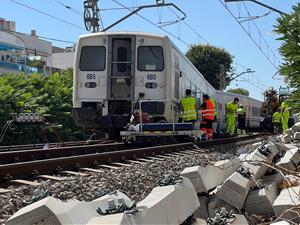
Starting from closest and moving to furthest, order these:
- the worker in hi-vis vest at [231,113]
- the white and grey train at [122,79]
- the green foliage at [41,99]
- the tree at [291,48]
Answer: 1. the tree at [291,48]
2. the white and grey train at [122,79]
3. the green foliage at [41,99]
4. the worker in hi-vis vest at [231,113]

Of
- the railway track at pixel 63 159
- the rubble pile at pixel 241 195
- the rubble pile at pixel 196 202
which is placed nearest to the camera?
the rubble pile at pixel 196 202

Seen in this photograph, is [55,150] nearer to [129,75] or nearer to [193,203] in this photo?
[129,75]

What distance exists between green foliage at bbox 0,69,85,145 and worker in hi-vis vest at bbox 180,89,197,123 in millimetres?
4937

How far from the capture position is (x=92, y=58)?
14.8m

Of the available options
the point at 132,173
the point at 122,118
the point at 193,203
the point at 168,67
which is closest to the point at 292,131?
the point at 168,67

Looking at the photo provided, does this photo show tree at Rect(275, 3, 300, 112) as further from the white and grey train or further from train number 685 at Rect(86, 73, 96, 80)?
train number 685 at Rect(86, 73, 96, 80)

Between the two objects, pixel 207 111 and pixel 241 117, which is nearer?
pixel 207 111

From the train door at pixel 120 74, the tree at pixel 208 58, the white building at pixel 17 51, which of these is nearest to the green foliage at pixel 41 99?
the train door at pixel 120 74

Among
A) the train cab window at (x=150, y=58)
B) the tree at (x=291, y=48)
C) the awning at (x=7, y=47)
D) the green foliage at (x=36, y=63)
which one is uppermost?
the awning at (x=7, y=47)

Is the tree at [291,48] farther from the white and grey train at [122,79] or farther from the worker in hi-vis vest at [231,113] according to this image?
the worker in hi-vis vest at [231,113]

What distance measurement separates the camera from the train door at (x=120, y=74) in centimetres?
1436

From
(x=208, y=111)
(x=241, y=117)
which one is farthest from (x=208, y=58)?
(x=208, y=111)

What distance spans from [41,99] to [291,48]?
1608cm

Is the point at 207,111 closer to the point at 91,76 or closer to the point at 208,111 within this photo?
the point at 208,111
